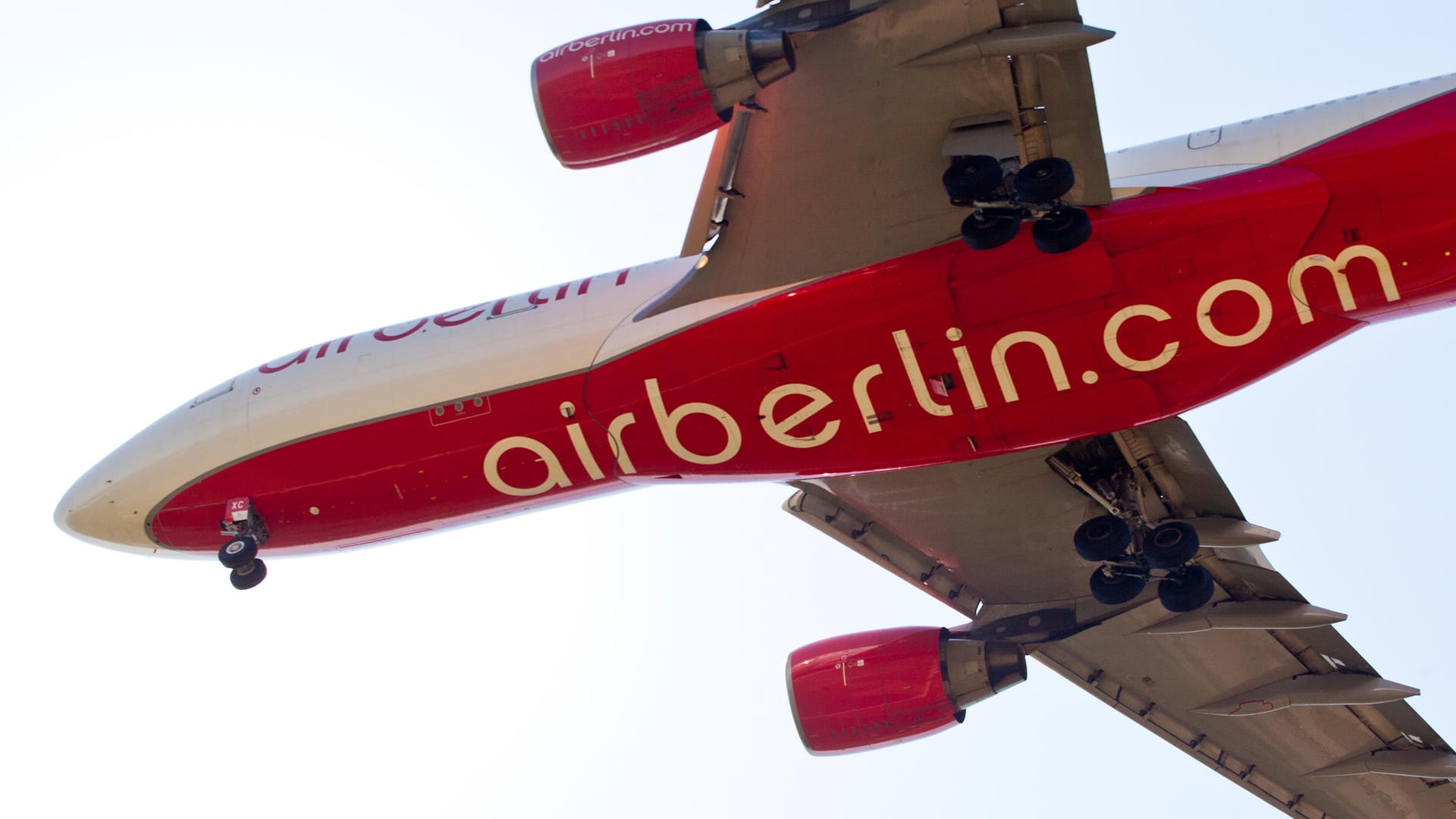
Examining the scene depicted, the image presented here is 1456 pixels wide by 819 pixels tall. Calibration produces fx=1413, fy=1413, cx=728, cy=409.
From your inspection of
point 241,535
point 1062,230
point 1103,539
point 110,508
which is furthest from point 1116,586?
point 110,508

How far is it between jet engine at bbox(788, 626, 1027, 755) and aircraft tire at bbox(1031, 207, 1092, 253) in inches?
236

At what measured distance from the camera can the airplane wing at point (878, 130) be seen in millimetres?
12305

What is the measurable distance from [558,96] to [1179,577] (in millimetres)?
7860

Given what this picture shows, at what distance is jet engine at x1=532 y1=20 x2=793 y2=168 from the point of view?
1216cm

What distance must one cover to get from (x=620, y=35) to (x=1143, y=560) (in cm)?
737

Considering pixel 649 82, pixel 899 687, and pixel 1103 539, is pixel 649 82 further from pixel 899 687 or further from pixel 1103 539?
pixel 899 687

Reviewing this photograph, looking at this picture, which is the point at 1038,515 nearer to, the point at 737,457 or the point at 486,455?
the point at 737,457

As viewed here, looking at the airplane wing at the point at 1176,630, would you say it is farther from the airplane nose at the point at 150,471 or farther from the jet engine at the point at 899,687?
the airplane nose at the point at 150,471

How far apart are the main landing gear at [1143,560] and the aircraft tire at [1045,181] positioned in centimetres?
379

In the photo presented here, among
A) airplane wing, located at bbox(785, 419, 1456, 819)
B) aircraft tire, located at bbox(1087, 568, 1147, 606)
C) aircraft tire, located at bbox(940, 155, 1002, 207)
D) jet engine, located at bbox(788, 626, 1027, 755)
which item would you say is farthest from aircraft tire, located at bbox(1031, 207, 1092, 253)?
jet engine, located at bbox(788, 626, 1027, 755)

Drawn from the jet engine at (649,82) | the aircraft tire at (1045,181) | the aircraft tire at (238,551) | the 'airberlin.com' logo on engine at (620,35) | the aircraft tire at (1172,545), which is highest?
the 'airberlin.com' logo on engine at (620,35)

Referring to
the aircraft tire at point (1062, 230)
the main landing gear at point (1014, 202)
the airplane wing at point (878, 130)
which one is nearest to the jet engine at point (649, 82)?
the airplane wing at point (878, 130)

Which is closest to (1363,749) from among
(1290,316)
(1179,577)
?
(1179,577)

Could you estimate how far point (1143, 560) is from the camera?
47.3 ft
